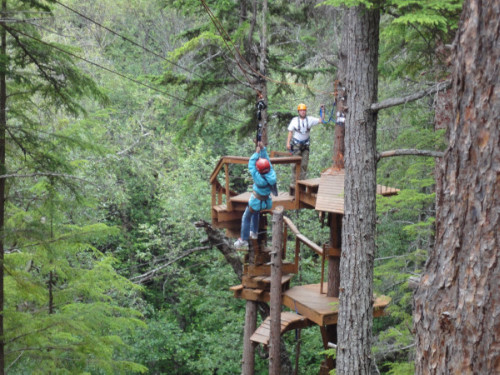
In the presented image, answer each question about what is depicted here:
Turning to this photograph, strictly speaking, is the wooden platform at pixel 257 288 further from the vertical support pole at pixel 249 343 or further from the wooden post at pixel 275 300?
the wooden post at pixel 275 300

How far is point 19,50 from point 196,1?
4.87m

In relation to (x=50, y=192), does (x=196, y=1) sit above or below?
above

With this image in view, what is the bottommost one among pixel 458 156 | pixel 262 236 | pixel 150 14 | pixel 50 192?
pixel 262 236

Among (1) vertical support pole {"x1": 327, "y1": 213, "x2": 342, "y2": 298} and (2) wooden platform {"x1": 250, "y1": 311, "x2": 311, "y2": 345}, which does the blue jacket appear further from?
(2) wooden platform {"x1": 250, "y1": 311, "x2": 311, "y2": 345}

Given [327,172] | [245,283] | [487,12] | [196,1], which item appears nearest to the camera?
[487,12]

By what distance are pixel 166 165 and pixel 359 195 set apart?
1276 centimetres

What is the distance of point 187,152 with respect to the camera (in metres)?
18.9

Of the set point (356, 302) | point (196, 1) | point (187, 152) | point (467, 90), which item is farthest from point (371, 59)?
point (187, 152)

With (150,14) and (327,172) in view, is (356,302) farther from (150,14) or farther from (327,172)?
(150,14)

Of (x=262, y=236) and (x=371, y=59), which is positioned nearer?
(x=371, y=59)

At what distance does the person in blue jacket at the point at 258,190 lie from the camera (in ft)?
25.2

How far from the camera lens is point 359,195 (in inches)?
202

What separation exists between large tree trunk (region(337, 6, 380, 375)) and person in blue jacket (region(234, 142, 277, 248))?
102 inches

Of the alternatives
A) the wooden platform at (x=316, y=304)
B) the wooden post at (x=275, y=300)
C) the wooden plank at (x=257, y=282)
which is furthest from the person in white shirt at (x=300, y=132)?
the wooden post at (x=275, y=300)
